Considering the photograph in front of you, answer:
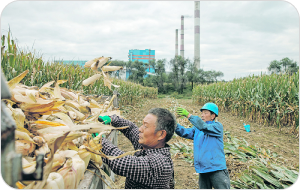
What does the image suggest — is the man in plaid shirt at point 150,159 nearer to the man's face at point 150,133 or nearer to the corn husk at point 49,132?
the man's face at point 150,133

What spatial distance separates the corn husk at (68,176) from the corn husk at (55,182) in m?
0.02

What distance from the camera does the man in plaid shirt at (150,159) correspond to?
3.54 ft

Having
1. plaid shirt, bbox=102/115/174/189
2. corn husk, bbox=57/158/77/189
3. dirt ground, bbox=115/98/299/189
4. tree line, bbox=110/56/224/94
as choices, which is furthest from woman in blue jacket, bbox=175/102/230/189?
tree line, bbox=110/56/224/94

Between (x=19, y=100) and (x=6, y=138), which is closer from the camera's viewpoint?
(x=6, y=138)

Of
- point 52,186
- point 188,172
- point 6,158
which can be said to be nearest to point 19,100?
point 52,186

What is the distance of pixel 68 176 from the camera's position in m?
0.72

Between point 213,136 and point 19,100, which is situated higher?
point 19,100

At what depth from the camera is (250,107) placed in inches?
319

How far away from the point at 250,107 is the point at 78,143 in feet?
28.4

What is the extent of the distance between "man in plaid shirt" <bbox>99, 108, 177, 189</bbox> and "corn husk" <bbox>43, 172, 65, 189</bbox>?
37 cm

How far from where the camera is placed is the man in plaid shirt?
108 cm

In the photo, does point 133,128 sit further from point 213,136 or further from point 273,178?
point 273,178

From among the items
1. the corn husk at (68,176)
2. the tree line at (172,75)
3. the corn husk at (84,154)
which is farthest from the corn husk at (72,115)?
the tree line at (172,75)

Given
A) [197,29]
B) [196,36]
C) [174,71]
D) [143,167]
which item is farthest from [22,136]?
[174,71]
